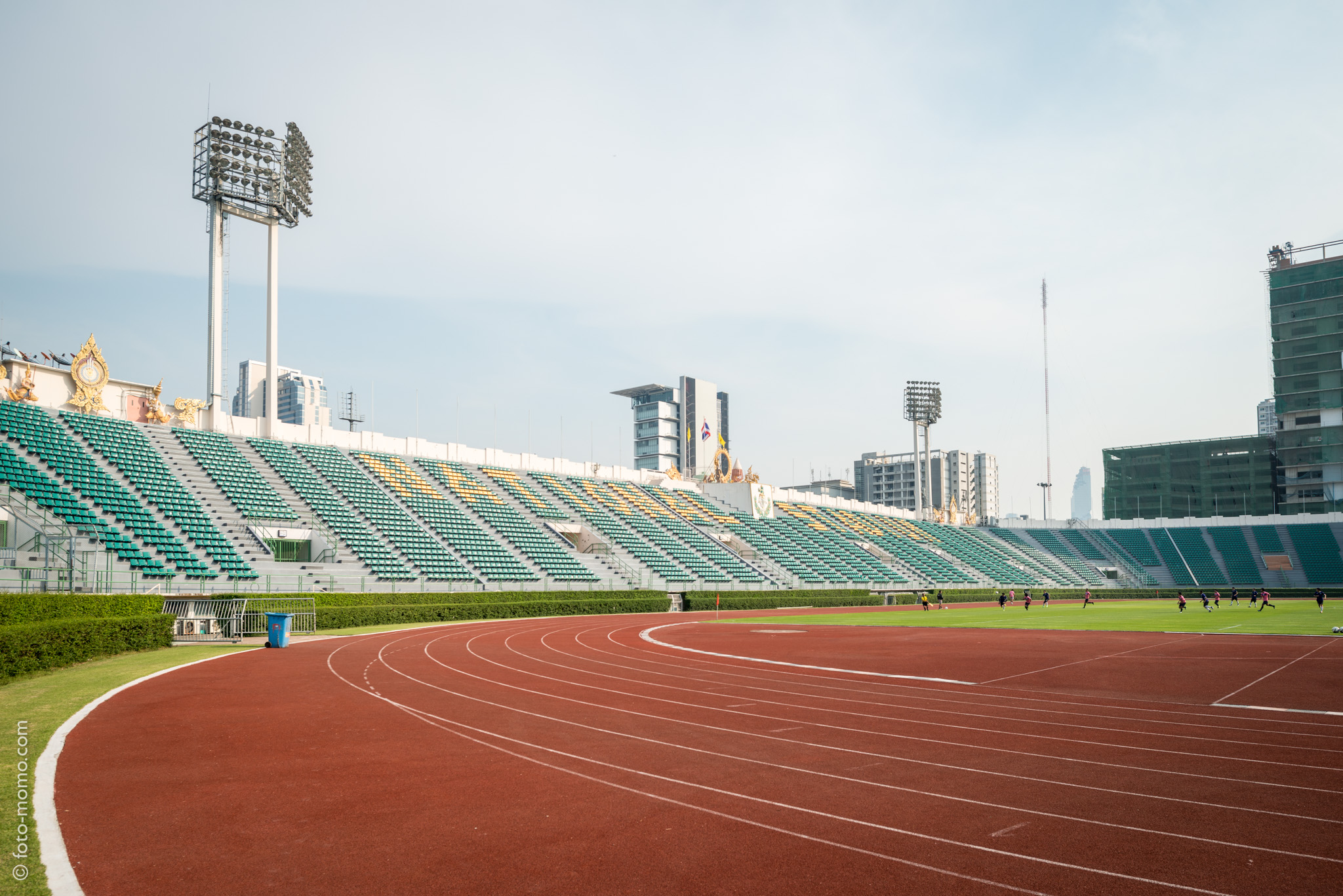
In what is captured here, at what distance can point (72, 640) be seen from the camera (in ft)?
65.2

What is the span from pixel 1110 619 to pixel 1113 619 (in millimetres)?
143

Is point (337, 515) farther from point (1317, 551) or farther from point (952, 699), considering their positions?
point (1317, 551)

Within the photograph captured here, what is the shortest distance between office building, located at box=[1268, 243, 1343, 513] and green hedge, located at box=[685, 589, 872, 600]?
65.0 meters

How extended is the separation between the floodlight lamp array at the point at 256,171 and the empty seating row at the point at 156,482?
14032 millimetres

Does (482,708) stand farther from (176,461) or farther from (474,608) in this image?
(176,461)

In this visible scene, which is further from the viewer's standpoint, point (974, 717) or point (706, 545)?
point (706, 545)

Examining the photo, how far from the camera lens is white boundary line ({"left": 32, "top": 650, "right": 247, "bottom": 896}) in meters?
6.25

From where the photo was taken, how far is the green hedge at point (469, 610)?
111ft

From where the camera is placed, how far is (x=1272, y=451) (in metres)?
109

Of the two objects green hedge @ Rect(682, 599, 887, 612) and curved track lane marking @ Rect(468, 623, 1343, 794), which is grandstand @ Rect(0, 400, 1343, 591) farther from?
curved track lane marking @ Rect(468, 623, 1343, 794)

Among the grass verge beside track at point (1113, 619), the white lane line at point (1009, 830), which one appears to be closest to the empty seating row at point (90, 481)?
the grass verge beside track at point (1113, 619)

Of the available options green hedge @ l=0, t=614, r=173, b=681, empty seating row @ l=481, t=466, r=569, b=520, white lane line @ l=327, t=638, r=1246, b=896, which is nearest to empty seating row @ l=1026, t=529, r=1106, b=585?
empty seating row @ l=481, t=466, r=569, b=520

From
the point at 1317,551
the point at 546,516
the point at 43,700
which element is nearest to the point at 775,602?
the point at 546,516

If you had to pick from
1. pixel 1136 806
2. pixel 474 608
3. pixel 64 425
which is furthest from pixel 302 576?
pixel 1136 806
